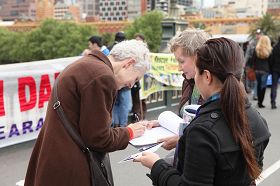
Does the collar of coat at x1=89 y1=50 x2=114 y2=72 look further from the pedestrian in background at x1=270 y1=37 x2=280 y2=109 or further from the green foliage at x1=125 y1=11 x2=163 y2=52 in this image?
the green foliage at x1=125 y1=11 x2=163 y2=52

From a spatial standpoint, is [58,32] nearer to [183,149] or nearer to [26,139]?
[26,139]

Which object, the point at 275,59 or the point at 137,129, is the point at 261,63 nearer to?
the point at 275,59

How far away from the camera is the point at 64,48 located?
54781 millimetres

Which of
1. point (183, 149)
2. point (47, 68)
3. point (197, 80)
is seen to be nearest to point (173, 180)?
point (183, 149)

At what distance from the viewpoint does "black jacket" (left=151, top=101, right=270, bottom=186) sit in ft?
5.11

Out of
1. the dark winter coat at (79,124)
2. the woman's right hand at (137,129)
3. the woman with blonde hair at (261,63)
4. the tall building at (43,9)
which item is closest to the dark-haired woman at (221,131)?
the dark winter coat at (79,124)

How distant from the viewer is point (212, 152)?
61.1 inches

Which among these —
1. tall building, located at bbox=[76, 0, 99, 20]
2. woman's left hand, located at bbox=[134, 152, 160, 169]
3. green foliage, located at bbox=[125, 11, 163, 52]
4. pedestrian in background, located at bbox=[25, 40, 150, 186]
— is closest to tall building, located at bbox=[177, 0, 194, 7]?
tall building, located at bbox=[76, 0, 99, 20]

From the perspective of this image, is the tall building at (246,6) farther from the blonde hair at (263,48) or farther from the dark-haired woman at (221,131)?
the dark-haired woman at (221,131)

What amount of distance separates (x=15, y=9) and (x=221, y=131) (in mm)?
159794

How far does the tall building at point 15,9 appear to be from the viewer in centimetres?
14874

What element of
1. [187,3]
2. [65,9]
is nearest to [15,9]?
[65,9]

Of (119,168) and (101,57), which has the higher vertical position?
(101,57)

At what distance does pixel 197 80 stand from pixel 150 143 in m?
0.67
